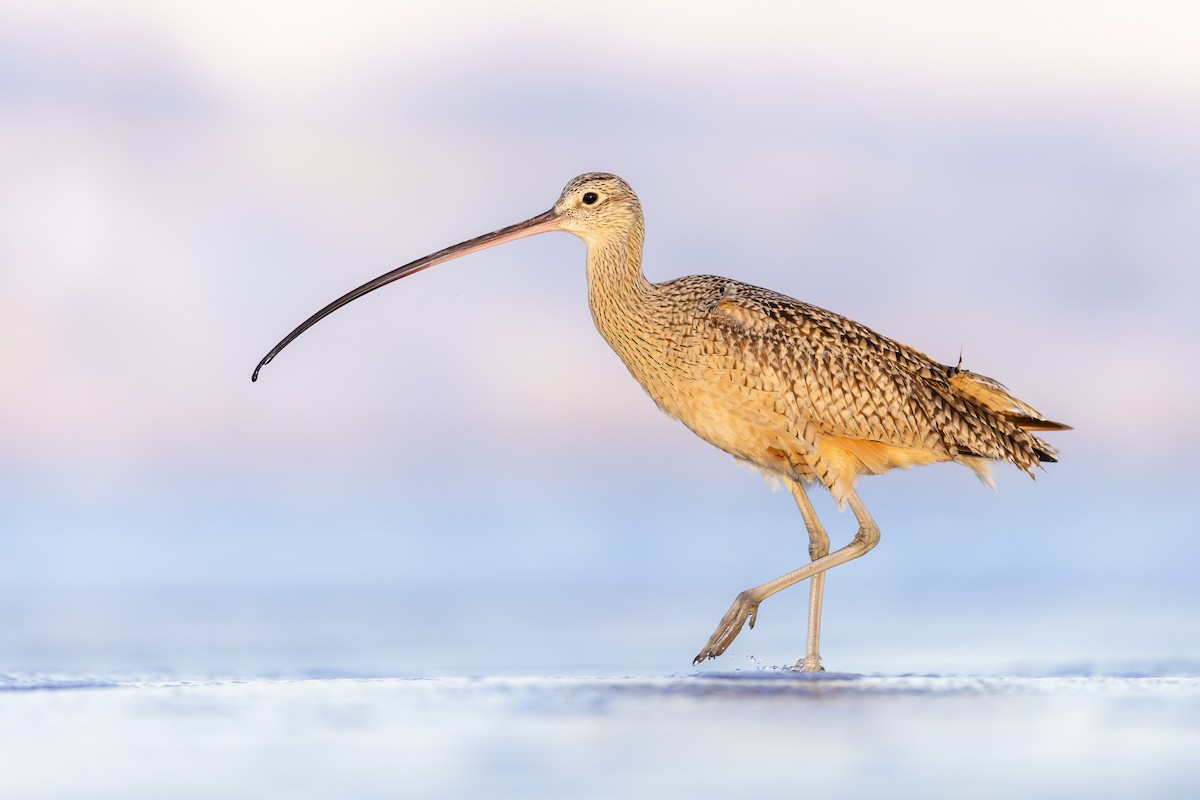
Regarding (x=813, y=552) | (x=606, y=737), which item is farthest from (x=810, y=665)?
(x=606, y=737)

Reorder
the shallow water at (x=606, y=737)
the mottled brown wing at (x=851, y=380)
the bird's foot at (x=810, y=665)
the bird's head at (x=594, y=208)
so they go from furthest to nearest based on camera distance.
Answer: the bird's head at (x=594, y=208)
the mottled brown wing at (x=851, y=380)
the bird's foot at (x=810, y=665)
the shallow water at (x=606, y=737)

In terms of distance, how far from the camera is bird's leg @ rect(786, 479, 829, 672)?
11945 mm

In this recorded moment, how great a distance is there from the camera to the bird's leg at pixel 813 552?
1195 centimetres

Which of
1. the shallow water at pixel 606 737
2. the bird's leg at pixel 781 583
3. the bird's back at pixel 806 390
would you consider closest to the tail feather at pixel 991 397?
the bird's back at pixel 806 390

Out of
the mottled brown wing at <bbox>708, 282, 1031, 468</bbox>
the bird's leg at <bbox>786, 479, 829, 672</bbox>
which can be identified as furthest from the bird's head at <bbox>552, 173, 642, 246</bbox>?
the bird's leg at <bbox>786, 479, 829, 672</bbox>

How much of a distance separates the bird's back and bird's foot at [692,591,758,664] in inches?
41.8

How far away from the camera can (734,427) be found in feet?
39.0

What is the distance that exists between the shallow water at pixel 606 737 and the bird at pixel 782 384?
5.24ft

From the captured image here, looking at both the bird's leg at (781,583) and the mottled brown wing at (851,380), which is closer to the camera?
the bird's leg at (781,583)

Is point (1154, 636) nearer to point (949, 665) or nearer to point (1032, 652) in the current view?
point (1032, 652)

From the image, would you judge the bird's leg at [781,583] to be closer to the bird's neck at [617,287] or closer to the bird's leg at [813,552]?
the bird's leg at [813,552]

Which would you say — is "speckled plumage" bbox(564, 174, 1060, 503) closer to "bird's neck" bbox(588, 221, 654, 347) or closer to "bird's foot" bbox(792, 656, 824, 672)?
"bird's neck" bbox(588, 221, 654, 347)

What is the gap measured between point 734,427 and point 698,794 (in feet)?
14.8

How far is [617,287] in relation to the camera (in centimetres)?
1230
